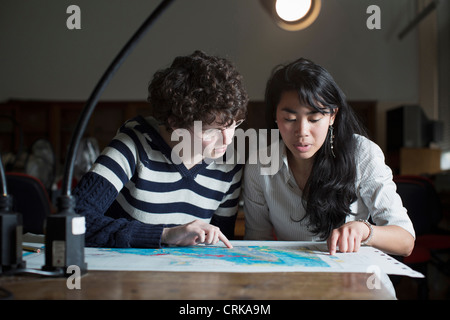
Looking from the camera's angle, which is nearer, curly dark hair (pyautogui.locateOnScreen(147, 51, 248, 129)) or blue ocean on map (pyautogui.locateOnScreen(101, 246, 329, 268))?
blue ocean on map (pyautogui.locateOnScreen(101, 246, 329, 268))

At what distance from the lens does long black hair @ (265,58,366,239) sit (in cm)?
124

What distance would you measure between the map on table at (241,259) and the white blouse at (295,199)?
237mm

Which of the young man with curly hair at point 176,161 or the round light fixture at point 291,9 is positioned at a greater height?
the round light fixture at point 291,9

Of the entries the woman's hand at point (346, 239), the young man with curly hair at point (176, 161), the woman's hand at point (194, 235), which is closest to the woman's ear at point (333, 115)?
the young man with curly hair at point (176, 161)

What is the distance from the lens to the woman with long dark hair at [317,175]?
121 cm

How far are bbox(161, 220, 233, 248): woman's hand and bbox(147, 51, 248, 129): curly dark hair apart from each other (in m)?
0.33

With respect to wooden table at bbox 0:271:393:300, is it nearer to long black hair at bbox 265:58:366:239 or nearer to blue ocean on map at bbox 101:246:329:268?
blue ocean on map at bbox 101:246:329:268

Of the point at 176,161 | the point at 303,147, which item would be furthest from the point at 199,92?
the point at 303,147

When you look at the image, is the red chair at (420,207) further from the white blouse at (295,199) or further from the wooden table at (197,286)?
the wooden table at (197,286)

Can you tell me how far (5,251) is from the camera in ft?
2.35

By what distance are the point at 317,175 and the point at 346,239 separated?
37 cm

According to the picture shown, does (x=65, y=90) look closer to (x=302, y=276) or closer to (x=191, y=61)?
(x=191, y=61)

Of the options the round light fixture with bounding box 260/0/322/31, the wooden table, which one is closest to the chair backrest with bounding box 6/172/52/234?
the round light fixture with bounding box 260/0/322/31

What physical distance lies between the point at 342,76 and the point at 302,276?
555 centimetres
